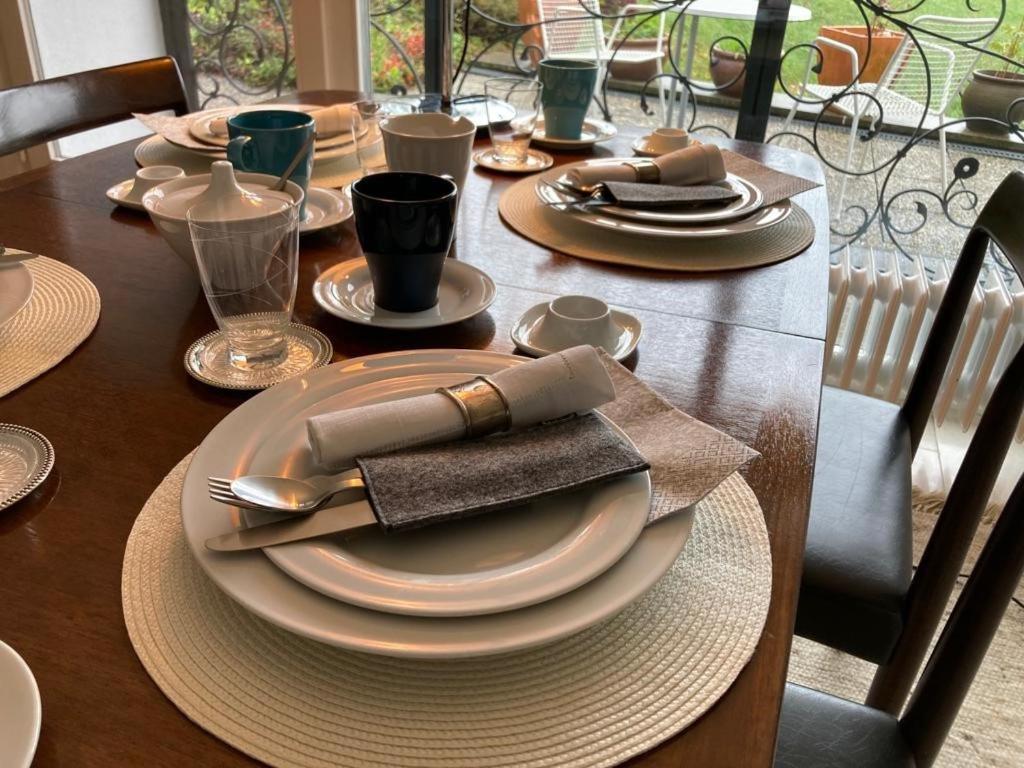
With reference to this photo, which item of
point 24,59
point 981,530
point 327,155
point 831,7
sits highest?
point 831,7

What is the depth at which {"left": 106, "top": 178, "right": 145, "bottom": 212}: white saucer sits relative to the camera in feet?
3.19

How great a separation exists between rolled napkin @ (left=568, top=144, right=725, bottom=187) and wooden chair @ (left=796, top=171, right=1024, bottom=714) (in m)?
0.31

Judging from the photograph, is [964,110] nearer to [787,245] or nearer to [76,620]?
[787,245]

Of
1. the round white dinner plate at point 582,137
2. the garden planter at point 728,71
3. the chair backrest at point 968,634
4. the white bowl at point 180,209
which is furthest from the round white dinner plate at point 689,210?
the garden planter at point 728,71

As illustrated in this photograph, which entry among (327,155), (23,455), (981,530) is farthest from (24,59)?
(981,530)

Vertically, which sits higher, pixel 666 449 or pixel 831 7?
pixel 831 7

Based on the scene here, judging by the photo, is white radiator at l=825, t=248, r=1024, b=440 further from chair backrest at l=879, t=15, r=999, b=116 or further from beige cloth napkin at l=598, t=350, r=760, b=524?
beige cloth napkin at l=598, t=350, r=760, b=524

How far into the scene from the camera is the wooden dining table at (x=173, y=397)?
1.33 ft

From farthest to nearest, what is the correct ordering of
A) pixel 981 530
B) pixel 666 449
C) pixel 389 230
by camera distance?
pixel 981 530, pixel 389 230, pixel 666 449

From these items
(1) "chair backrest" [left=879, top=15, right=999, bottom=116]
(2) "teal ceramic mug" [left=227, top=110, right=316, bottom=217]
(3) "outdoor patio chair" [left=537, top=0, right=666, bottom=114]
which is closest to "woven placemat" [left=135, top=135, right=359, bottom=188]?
(2) "teal ceramic mug" [left=227, top=110, right=316, bottom=217]

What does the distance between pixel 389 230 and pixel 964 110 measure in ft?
5.22

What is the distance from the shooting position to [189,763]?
38 centimetres

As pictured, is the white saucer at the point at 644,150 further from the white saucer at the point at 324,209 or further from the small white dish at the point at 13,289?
the small white dish at the point at 13,289

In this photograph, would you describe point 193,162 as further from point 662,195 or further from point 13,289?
point 662,195
